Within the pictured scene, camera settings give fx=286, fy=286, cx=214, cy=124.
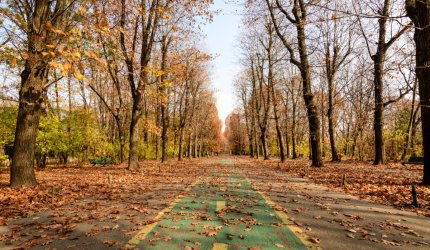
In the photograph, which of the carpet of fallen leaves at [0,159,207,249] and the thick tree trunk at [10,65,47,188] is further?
the thick tree trunk at [10,65,47,188]

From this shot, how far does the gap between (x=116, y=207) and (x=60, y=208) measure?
4.93 ft

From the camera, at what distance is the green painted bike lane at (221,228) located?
4.69 m

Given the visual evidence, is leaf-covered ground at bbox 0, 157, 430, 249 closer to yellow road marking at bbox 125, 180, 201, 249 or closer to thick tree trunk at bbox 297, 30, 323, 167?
yellow road marking at bbox 125, 180, 201, 249

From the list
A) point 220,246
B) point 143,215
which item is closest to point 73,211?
point 143,215

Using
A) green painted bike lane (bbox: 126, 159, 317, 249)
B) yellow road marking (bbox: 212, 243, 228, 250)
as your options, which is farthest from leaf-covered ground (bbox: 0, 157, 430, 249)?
yellow road marking (bbox: 212, 243, 228, 250)

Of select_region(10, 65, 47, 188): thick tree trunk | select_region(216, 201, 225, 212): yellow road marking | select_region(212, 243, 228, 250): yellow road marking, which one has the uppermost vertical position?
select_region(10, 65, 47, 188): thick tree trunk

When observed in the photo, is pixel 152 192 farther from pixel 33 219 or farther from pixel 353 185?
pixel 353 185

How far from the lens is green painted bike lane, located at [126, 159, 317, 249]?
185 inches

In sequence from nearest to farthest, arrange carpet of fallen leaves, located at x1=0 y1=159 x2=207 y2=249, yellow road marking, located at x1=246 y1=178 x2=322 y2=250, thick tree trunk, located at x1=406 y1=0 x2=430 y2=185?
yellow road marking, located at x1=246 y1=178 x2=322 y2=250, carpet of fallen leaves, located at x1=0 y1=159 x2=207 y2=249, thick tree trunk, located at x1=406 y1=0 x2=430 y2=185

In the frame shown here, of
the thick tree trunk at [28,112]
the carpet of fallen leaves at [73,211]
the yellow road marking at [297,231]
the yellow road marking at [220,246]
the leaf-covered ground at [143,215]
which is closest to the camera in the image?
the yellow road marking at [220,246]

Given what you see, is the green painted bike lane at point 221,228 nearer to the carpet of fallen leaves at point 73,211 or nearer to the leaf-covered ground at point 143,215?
the leaf-covered ground at point 143,215

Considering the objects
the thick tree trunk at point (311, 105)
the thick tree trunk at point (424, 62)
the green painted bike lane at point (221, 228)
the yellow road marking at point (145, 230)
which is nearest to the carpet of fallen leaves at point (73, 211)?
the yellow road marking at point (145, 230)

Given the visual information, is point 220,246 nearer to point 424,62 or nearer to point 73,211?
point 73,211

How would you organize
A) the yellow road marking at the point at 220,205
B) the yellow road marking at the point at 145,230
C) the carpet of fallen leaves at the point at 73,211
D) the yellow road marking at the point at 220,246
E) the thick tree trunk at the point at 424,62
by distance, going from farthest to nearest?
the thick tree trunk at the point at 424,62, the yellow road marking at the point at 220,205, the carpet of fallen leaves at the point at 73,211, the yellow road marking at the point at 145,230, the yellow road marking at the point at 220,246
